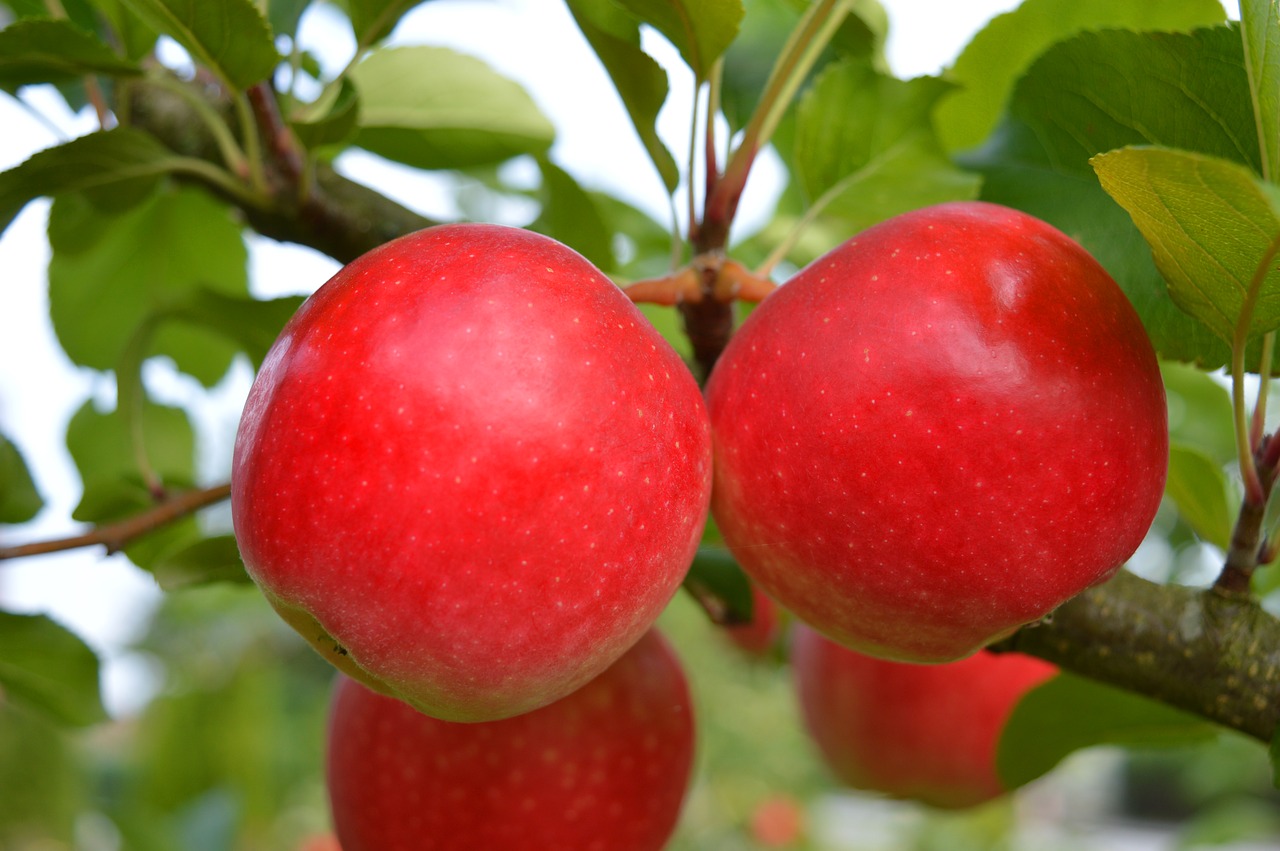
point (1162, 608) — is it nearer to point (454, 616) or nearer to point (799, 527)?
point (799, 527)

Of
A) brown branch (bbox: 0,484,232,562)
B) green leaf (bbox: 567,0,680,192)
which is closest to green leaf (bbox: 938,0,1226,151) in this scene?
green leaf (bbox: 567,0,680,192)

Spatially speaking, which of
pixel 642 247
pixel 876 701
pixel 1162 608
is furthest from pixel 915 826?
pixel 1162 608

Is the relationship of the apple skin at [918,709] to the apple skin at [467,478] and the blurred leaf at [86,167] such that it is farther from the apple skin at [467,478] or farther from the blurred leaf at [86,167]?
the blurred leaf at [86,167]

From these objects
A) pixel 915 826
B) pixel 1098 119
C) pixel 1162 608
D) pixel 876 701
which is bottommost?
pixel 915 826

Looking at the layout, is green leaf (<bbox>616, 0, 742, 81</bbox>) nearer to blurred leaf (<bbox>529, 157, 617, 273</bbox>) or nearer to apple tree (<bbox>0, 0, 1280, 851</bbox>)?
apple tree (<bbox>0, 0, 1280, 851</bbox>)

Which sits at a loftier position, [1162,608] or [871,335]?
[871,335]

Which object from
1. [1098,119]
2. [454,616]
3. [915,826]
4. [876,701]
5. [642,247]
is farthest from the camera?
[915,826]

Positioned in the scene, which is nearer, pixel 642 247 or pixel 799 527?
pixel 799 527

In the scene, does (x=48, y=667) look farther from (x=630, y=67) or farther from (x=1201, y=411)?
(x=1201, y=411)
